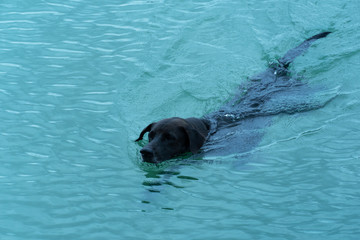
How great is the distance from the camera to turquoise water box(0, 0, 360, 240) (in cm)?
527

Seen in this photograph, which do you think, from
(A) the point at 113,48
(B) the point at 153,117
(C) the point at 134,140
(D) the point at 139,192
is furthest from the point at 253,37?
(D) the point at 139,192

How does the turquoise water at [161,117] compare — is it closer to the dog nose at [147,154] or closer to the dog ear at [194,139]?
the dog nose at [147,154]

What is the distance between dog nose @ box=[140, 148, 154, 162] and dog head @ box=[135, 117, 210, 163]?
2.9 inches

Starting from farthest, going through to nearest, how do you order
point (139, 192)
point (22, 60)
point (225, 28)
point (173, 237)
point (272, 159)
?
point (225, 28), point (22, 60), point (272, 159), point (139, 192), point (173, 237)

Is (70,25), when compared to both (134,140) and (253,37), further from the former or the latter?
(134,140)

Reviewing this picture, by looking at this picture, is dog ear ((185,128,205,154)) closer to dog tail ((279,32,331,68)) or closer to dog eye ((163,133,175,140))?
dog eye ((163,133,175,140))

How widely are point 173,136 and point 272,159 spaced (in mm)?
1264

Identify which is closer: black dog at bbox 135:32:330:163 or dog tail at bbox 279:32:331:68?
black dog at bbox 135:32:330:163

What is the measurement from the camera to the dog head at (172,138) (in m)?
6.62

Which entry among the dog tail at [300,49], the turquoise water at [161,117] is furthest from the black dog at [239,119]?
the turquoise water at [161,117]

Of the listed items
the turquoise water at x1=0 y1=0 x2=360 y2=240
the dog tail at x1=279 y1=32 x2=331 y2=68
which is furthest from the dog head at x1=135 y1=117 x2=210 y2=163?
the dog tail at x1=279 y1=32 x2=331 y2=68

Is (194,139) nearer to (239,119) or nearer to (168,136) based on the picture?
(168,136)

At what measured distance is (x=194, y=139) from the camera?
6793 mm

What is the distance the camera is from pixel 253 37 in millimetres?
10500
